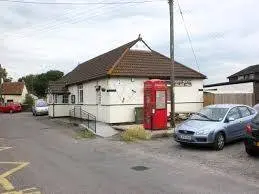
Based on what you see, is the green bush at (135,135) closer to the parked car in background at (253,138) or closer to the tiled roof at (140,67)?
the parked car in background at (253,138)

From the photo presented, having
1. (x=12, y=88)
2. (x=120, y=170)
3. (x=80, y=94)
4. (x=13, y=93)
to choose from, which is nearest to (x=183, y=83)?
(x=80, y=94)

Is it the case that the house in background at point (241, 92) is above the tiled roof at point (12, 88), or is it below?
below

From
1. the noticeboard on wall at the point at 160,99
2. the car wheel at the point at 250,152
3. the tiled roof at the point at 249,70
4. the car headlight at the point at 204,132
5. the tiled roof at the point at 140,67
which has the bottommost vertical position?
the car wheel at the point at 250,152

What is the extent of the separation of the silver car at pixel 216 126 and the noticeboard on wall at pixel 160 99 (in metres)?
3.97

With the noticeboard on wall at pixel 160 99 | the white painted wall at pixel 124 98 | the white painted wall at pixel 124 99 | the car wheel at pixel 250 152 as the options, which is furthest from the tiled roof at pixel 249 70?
the car wheel at pixel 250 152

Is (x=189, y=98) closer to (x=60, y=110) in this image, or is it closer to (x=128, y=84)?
(x=128, y=84)

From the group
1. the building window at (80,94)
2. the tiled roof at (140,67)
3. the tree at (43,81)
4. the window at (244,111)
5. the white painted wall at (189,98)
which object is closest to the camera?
the window at (244,111)

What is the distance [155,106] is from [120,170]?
886 cm

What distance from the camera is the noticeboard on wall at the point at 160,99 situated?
775 inches

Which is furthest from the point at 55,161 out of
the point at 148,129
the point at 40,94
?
the point at 40,94

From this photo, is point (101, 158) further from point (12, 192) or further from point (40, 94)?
point (40, 94)

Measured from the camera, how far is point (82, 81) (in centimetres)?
2997

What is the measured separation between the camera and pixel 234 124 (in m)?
15.2

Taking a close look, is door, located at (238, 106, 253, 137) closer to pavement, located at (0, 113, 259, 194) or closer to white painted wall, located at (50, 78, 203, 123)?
pavement, located at (0, 113, 259, 194)
